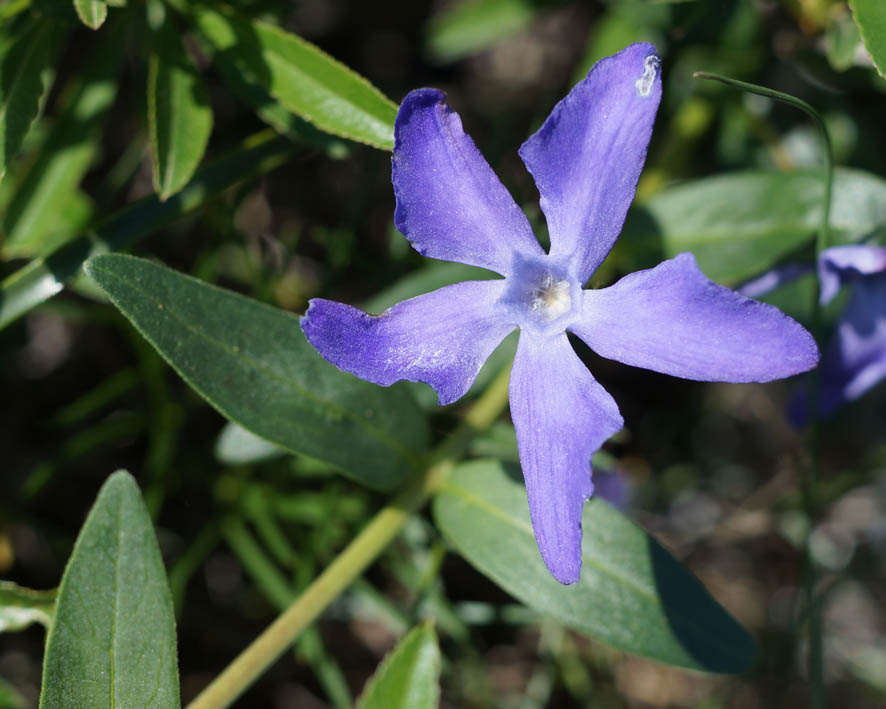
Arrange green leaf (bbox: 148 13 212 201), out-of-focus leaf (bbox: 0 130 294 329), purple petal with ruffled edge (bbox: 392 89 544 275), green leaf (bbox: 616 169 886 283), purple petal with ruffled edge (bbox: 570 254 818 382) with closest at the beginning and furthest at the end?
purple petal with ruffled edge (bbox: 570 254 818 382) → purple petal with ruffled edge (bbox: 392 89 544 275) → green leaf (bbox: 148 13 212 201) → out-of-focus leaf (bbox: 0 130 294 329) → green leaf (bbox: 616 169 886 283)

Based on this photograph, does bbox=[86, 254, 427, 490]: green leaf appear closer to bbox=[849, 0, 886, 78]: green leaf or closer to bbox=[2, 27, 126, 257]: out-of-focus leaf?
bbox=[2, 27, 126, 257]: out-of-focus leaf

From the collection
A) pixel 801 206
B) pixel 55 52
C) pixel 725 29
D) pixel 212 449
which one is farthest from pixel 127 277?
pixel 725 29

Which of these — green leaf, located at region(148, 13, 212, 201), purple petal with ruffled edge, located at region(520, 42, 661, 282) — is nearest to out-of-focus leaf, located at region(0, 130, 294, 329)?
green leaf, located at region(148, 13, 212, 201)

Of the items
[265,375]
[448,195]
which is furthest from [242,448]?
[448,195]

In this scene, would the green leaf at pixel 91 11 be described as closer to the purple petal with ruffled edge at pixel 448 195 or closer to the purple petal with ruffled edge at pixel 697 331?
the purple petal with ruffled edge at pixel 448 195

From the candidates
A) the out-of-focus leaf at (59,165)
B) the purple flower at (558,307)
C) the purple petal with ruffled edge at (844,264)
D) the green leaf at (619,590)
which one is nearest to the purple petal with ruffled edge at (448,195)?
the purple flower at (558,307)

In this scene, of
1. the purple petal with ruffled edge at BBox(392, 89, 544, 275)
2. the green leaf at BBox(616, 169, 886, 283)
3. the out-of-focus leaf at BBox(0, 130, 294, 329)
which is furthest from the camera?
the green leaf at BBox(616, 169, 886, 283)
